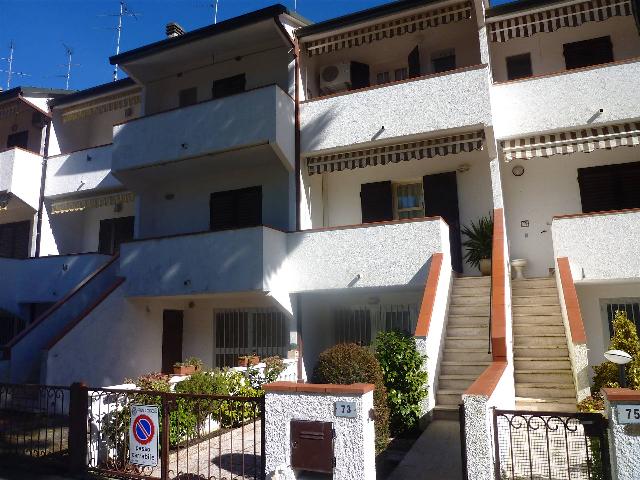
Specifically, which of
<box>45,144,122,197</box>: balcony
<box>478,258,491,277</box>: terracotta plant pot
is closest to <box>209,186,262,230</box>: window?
<box>45,144,122,197</box>: balcony

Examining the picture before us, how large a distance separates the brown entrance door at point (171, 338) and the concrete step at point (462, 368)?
9.84 m

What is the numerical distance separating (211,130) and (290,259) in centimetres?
470

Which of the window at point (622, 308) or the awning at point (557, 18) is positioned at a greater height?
the awning at point (557, 18)

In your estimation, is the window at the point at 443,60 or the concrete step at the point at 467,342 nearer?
the concrete step at the point at 467,342

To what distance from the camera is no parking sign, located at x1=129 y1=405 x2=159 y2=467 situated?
24.7ft

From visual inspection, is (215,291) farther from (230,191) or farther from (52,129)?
(52,129)

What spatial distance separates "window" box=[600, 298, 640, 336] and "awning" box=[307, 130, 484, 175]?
5545 mm

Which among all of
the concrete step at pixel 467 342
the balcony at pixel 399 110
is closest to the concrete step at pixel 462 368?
the concrete step at pixel 467 342

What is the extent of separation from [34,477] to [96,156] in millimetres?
14418

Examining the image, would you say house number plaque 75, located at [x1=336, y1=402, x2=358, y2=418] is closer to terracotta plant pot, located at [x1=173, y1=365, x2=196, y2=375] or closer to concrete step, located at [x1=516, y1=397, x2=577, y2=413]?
concrete step, located at [x1=516, y1=397, x2=577, y2=413]

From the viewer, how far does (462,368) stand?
1116 cm

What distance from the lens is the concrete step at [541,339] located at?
11484 millimetres

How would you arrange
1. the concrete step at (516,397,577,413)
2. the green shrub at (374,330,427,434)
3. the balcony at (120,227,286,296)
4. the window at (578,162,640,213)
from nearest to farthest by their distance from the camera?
the green shrub at (374,330,427,434)
the concrete step at (516,397,577,413)
the balcony at (120,227,286,296)
the window at (578,162,640,213)

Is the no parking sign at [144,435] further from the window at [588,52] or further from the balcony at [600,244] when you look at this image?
the window at [588,52]
